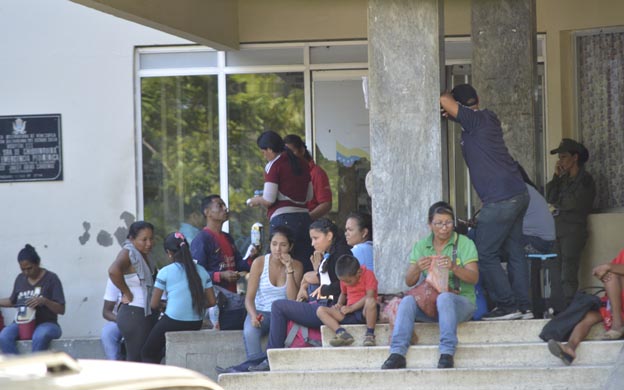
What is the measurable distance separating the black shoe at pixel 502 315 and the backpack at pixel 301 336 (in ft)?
4.28

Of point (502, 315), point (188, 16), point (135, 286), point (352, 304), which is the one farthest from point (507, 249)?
point (188, 16)

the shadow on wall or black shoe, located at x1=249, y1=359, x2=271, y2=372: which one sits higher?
the shadow on wall

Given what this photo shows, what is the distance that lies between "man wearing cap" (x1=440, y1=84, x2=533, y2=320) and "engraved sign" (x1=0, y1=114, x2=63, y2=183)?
5931mm

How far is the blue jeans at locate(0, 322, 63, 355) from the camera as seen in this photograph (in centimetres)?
1191

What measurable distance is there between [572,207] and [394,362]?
16.4 feet

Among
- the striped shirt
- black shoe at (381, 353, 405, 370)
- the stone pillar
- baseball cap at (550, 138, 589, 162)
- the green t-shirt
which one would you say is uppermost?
the stone pillar

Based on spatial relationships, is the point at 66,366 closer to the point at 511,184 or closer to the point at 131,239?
the point at 511,184

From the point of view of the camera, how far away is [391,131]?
9.42 m

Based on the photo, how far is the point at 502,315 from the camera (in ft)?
30.1

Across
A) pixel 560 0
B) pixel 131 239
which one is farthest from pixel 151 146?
pixel 560 0

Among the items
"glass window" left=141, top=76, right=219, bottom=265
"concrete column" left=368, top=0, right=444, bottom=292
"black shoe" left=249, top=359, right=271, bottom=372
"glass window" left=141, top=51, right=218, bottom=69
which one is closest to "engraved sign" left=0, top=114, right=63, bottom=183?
"glass window" left=141, top=76, right=219, bottom=265

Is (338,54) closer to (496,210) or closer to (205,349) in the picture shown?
(205,349)

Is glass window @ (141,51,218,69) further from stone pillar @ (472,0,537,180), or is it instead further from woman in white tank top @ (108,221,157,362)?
stone pillar @ (472,0,537,180)

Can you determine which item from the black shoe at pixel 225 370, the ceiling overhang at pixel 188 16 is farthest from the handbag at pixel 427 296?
the ceiling overhang at pixel 188 16
